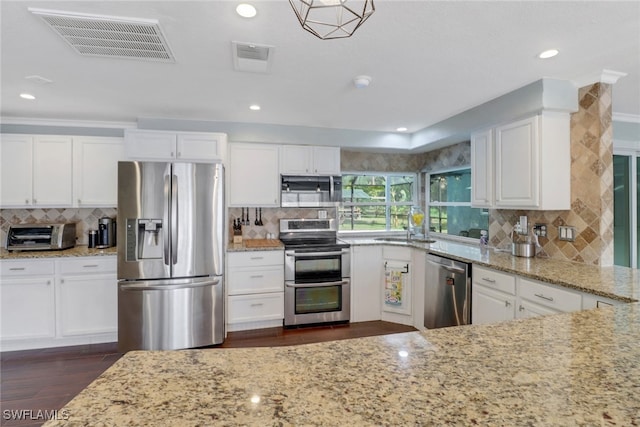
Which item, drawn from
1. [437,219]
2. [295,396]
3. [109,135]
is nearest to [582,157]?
[437,219]

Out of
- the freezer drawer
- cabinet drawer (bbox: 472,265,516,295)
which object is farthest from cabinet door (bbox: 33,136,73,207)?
cabinet drawer (bbox: 472,265,516,295)

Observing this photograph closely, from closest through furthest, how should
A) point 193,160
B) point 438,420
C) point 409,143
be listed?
point 438,420 < point 193,160 < point 409,143

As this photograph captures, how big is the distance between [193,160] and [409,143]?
2.80 metres

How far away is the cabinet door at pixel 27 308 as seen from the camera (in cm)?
293

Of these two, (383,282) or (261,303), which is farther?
(383,282)

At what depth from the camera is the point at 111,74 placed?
2.32 meters

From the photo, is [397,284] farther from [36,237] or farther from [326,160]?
[36,237]

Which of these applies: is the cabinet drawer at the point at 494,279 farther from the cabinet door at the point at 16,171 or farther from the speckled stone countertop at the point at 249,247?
the cabinet door at the point at 16,171

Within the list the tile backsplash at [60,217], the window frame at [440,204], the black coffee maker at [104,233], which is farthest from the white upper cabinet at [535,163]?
the tile backsplash at [60,217]

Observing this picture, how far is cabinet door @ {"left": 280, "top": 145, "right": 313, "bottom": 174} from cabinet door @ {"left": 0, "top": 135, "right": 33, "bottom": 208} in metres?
2.69

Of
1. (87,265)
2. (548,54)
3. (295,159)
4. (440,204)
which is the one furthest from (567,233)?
(87,265)

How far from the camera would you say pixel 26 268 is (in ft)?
9.75

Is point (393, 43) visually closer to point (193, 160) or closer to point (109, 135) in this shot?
point (193, 160)

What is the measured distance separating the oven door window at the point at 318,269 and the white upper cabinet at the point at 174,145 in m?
1.50
